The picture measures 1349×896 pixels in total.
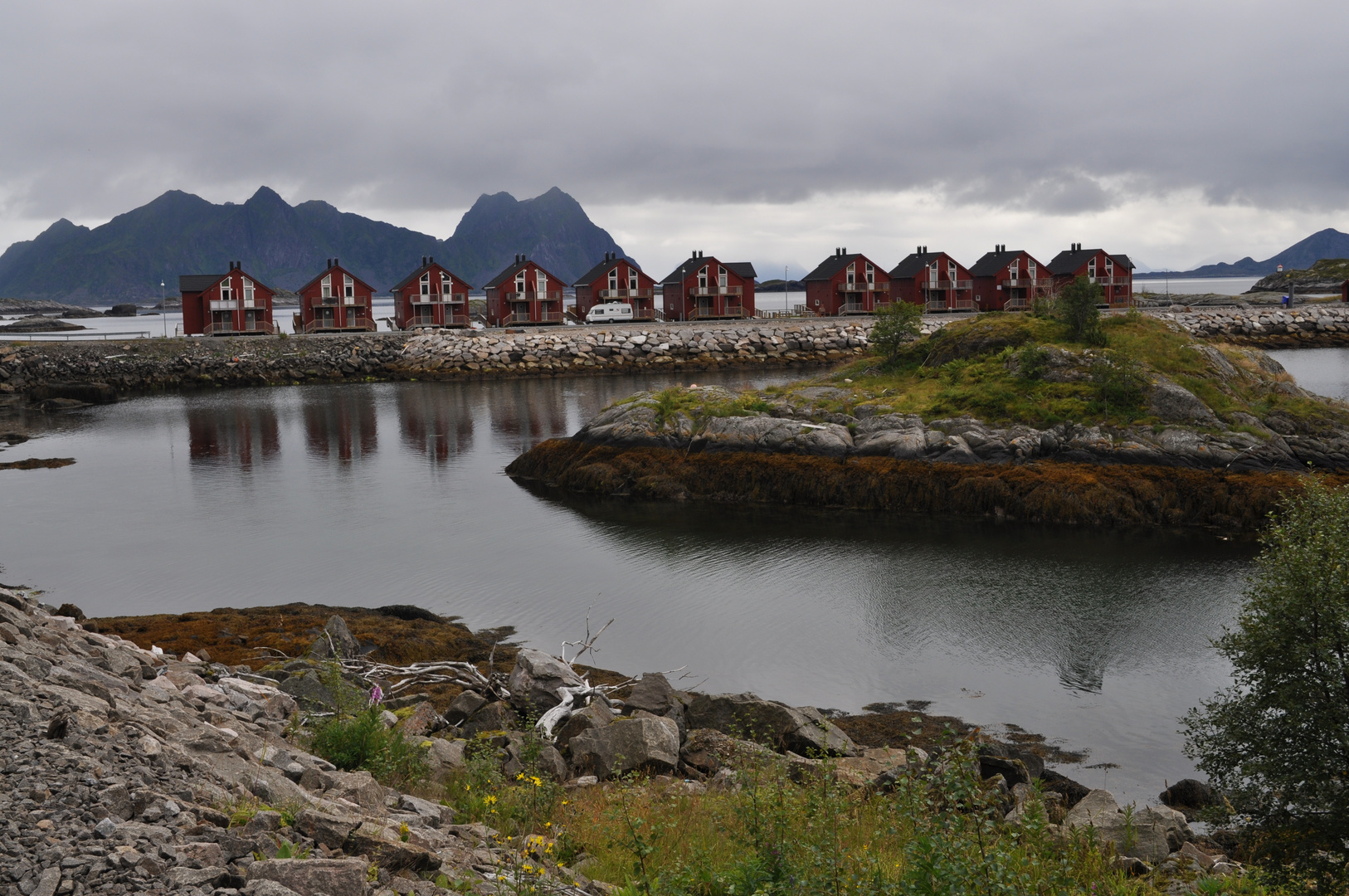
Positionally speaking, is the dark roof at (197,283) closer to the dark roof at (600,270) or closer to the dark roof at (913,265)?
the dark roof at (600,270)

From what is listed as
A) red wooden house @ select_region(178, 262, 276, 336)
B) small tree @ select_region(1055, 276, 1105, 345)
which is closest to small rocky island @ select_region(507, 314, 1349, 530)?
small tree @ select_region(1055, 276, 1105, 345)

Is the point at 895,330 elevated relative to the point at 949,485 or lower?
elevated

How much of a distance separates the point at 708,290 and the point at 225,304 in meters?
47.7

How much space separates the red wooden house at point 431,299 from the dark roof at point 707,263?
21.6 m

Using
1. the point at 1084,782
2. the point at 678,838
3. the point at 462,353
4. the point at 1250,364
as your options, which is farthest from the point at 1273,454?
the point at 462,353

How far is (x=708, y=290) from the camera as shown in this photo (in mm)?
103562

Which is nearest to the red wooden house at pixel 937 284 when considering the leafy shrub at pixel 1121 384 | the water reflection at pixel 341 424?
the water reflection at pixel 341 424

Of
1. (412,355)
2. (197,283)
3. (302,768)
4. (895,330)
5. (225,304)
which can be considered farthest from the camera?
(197,283)

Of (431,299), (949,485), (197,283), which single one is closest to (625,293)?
(431,299)

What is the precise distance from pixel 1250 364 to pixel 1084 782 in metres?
27.3

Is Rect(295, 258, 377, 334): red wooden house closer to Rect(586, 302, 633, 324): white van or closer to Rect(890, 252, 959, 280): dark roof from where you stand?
Rect(586, 302, 633, 324): white van

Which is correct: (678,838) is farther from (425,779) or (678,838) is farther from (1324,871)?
(1324,871)

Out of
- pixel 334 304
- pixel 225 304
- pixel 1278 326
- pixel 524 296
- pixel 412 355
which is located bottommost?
pixel 412 355

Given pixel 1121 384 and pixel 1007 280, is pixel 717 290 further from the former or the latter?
pixel 1121 384
